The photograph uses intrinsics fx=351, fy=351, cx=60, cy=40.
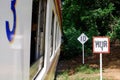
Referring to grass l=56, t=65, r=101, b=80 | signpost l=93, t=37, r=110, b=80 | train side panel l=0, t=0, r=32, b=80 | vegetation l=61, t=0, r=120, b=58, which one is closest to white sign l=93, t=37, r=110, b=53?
signpost l=93, t=37, r=110, b=80

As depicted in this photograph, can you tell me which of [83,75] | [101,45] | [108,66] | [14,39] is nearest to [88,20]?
[108,66]

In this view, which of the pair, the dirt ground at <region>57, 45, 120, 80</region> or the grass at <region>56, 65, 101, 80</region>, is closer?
the grass at <region>56, 65, 101, 80</region>

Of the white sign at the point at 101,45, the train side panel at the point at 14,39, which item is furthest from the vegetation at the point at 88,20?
the train side panel at the point at 14,39

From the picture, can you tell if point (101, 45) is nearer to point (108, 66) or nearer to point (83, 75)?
point (83, 75)

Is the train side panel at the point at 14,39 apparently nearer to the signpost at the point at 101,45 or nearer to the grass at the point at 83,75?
the signpost at the point at 101,45

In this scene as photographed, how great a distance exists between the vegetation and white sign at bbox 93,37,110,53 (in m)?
10.5

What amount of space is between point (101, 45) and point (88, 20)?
460 inches

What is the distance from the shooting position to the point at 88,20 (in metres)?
20.0

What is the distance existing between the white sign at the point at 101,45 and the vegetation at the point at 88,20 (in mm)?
10478

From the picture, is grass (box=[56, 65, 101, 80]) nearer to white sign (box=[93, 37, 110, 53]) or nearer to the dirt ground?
the dirt ground

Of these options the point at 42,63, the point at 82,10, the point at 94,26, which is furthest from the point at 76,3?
the point at 42,63

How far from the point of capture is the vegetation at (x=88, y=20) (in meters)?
19.2

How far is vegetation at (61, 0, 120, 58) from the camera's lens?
19.2 meters

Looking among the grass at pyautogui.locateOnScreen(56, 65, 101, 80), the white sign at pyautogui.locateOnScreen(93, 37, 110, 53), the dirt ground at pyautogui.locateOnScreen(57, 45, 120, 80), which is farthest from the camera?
the dirt ground at pyautogui.locateOnScreen(57, 45, 120, 80)
